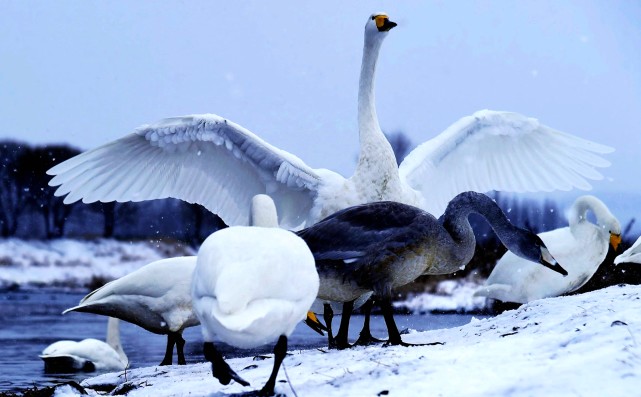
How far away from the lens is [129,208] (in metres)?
26.0

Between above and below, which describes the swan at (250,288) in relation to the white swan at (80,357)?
above

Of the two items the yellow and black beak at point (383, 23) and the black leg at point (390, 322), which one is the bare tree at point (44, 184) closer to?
the yellow and black beak at point (383, 23)

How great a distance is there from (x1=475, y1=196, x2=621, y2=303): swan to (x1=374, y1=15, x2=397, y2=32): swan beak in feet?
9.01

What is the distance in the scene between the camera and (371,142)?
8.61 meters

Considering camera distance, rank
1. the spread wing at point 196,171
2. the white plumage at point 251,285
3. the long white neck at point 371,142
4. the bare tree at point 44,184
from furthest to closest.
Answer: the bare tree at point 44,184
the spread wing at point 196,171
the long white neck at point 371,142
the white plumage at point 251,285

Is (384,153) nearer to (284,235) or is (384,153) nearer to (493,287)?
(493,287)

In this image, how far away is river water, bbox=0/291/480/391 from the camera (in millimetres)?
10734

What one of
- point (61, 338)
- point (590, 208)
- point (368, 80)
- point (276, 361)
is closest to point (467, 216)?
point (276, 361)

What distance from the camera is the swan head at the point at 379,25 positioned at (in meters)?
9.03

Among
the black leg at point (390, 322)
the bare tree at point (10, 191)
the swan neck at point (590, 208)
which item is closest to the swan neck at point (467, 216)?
the black leg at point (390, 322)

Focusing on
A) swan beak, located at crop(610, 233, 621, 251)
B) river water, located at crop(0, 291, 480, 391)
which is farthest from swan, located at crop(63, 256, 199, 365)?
swan beak, located at crop(610, 233, 621, 251)

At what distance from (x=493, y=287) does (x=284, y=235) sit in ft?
18.4

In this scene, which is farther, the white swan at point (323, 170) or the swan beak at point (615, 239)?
the swan beak at point (615, 239)

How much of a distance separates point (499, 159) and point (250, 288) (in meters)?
6.75
